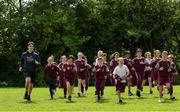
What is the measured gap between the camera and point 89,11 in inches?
2229

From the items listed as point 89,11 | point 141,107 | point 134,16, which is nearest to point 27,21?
point 89,11

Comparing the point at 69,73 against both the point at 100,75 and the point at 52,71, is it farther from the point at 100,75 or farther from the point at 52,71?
the point at 52,71

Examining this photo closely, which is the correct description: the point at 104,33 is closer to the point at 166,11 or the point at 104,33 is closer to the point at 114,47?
the point at 114,47

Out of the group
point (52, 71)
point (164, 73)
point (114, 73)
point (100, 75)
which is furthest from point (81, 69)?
point (164, 73)

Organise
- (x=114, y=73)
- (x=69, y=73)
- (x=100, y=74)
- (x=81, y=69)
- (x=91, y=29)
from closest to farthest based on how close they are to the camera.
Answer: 1. (x=114, y=73)
2. (x=100, y=74)
3. (x=69, y=73)
4. (x=81, y=69)
5. (x=91, y=29)

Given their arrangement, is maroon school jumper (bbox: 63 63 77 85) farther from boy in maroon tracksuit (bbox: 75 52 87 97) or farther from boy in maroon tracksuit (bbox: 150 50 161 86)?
boy in maroon tracksuit (bbox: 150 50 161 86)

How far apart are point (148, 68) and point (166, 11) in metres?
29.2

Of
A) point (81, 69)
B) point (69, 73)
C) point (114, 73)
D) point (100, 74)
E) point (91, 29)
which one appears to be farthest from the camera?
point (91, 29)

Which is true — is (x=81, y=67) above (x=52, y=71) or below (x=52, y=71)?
above

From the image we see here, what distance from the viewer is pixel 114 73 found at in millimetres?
21984

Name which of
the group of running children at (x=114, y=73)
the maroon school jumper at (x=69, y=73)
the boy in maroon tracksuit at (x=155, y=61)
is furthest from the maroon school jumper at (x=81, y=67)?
the boy in maroon tracksuit at (x=155, y=61)

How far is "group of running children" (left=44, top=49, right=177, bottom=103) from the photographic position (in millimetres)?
21984

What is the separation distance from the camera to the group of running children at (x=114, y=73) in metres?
22.0

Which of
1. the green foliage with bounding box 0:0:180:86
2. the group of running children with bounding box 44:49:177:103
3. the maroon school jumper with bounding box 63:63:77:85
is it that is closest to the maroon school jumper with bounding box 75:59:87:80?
the group of running children with bounding box 44:49:177:103
